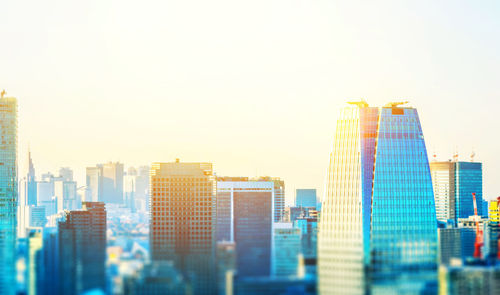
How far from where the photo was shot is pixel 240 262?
120m

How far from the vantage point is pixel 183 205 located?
152750mm

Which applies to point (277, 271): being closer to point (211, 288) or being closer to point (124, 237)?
point (211, 288)

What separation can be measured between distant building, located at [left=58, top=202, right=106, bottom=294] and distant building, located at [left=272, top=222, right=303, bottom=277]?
1884cm

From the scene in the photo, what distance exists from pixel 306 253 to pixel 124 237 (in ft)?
75.9

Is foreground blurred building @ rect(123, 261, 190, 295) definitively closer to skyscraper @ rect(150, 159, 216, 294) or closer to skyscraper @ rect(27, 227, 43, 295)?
skyscraper @ rect(27, 227, 43, 295)

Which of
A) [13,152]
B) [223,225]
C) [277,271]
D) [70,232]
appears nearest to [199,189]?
[223,225]

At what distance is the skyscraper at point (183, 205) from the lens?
461ft

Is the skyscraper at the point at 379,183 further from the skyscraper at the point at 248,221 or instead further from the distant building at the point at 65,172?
the distant building at the point at 65,172

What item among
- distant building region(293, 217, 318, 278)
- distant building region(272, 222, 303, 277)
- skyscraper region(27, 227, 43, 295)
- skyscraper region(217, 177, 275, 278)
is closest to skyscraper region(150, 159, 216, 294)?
skyscraper region(217, 177, 275, 278)

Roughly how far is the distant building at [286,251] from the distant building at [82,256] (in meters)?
18.8

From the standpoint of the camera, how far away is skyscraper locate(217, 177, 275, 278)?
121 m

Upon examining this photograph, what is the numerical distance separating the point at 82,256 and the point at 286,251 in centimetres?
2736

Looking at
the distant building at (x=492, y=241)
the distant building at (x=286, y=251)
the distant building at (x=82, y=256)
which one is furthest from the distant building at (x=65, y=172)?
the distant building at (x=492, y=241)

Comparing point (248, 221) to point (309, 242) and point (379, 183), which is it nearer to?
point (309, 242)
